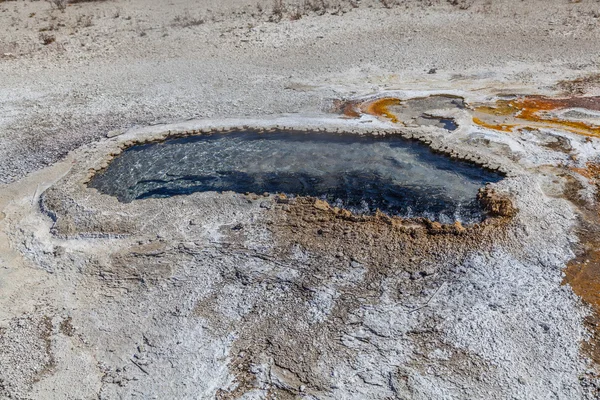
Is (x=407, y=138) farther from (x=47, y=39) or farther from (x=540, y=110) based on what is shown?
(x=47, y=39)

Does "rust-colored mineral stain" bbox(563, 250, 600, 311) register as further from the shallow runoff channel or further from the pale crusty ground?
the shallow runoff channel

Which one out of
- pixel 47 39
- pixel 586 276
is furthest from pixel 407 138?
pixel 47 39

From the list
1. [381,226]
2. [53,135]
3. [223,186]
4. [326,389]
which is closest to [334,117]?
[223,186]

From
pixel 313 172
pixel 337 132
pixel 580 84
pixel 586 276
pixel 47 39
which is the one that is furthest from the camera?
pixel 47 39

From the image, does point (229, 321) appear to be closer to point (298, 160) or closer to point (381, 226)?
point (381, 226)

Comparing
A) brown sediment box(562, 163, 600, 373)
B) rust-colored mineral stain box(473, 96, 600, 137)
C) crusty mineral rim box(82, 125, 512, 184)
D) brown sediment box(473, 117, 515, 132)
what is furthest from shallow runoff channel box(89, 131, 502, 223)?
rust-colored mineral stain box(473, 96, 600, 137)

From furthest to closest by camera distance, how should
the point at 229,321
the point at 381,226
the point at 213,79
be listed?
1. the point at 213,79
2. the point at 381,226
3. the point at 229,321

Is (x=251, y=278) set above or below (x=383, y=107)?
below

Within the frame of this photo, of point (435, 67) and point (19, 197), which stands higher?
point (435, 67)

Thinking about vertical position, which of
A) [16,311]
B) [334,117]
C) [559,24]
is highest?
[559,24]
